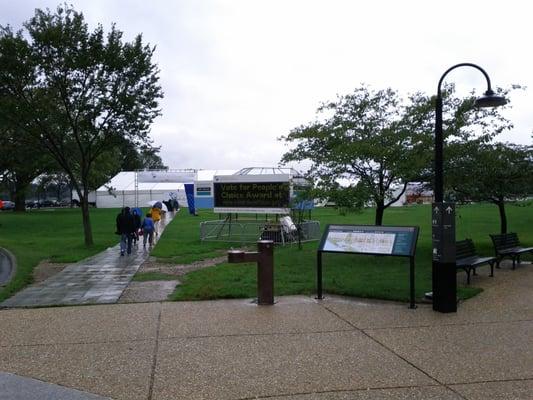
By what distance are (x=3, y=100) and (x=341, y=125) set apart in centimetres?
1140

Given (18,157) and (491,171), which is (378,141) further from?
(18,157)

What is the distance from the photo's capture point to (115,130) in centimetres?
2106

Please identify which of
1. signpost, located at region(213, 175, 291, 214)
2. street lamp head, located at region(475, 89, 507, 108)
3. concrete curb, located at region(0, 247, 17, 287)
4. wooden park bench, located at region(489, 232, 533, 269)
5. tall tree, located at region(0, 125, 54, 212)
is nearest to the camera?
street lamp head, located at region(475, 89, 507, 108)

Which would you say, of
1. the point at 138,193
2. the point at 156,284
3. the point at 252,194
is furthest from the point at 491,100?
the point at 138,193

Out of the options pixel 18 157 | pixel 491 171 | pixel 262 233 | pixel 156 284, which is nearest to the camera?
pixel 156 284

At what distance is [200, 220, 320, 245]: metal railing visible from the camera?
2091 cm

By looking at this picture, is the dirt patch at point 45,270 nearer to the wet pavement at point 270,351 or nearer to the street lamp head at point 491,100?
the wet pavement at point 270,351

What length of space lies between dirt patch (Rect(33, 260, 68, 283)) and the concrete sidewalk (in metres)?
4.18

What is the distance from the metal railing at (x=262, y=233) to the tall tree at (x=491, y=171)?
5.82 m

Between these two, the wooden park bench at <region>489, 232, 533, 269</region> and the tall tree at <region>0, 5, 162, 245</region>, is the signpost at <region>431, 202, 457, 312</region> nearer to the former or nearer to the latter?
the wooden park bench at <region>489, 232, 533, 269</region>

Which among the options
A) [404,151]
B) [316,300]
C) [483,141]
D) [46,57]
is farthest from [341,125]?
[46,57]

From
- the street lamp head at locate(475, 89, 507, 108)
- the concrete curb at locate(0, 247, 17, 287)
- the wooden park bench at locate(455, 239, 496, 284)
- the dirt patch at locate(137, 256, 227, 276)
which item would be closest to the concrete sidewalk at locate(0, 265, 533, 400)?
the wooden park bench at locate(455, 239, 496, 284)

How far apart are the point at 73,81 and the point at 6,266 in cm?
761

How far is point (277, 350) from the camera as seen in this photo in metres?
6.16
